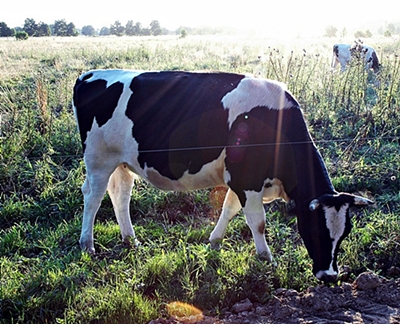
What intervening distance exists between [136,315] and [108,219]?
98.4 inches

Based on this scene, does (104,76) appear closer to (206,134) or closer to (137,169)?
(137,169)

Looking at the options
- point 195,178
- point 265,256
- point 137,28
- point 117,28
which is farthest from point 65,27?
point 265,256

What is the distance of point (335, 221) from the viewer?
407 centimetres

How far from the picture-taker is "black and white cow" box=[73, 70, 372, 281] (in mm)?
4383

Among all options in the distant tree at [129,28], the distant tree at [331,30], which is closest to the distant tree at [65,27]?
the distant tree at [129,28]

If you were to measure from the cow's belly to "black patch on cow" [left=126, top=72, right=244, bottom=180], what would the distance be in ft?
0.18

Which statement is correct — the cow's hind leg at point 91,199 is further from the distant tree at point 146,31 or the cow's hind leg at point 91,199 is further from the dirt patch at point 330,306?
the distant tree at point 146,31

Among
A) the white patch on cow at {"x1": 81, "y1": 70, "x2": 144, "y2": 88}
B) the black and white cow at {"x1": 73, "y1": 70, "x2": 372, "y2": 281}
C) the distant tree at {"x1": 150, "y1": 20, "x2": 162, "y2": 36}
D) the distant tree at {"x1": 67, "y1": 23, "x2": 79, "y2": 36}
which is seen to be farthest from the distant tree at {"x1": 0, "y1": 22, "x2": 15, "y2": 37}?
the black and white cow at {"x1": 73, "y1": 70, "x2": 372, "y2": 281}

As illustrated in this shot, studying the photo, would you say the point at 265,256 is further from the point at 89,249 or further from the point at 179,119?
the point at 89,249

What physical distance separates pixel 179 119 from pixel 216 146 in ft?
1.68

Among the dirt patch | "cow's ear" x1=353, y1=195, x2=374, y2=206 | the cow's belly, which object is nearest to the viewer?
the dirt patch

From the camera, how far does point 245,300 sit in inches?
158

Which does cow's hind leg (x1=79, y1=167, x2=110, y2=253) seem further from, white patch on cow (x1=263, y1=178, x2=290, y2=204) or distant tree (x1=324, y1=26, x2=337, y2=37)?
distant tree (x1=324, y1=26, x2=337, y2=37)

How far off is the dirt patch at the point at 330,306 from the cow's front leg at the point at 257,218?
0.67 meters
